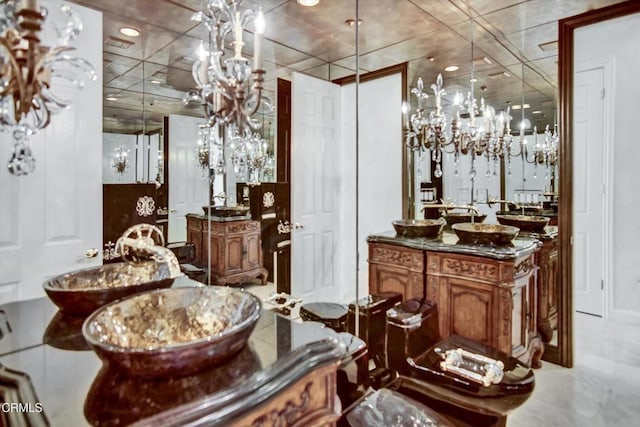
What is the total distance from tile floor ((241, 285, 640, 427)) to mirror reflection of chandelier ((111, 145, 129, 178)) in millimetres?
1009

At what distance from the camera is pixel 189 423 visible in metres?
0.73

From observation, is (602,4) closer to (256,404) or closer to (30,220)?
(256,404)

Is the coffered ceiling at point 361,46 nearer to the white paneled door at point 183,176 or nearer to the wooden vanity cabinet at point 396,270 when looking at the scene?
the white paneled door at point 183,176

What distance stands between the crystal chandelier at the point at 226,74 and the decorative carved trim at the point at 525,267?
2031 millimetres

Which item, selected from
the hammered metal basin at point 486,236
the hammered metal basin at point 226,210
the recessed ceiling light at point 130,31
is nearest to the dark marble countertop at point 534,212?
the hammered metal basin at point 486,236

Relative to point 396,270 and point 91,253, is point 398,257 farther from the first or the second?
point 91,253

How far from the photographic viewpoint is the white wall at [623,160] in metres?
2.93

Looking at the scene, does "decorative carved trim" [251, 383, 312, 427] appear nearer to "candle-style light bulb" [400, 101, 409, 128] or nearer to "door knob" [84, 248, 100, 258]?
"door knob" [84, 248, 100, 258]

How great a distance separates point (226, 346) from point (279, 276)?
181cm

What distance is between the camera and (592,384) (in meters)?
2.60

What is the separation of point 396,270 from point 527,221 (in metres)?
1.23

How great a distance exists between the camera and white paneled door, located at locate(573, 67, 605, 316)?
10.0 feet

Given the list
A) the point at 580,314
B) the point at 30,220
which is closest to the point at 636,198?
the point at 580,314

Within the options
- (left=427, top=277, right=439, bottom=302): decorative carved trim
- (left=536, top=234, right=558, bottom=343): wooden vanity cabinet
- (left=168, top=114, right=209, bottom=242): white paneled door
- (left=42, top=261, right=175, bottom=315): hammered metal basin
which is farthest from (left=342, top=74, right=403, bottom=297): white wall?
(left=42, top=261, right=175, bottom=315): hammered metal basin
